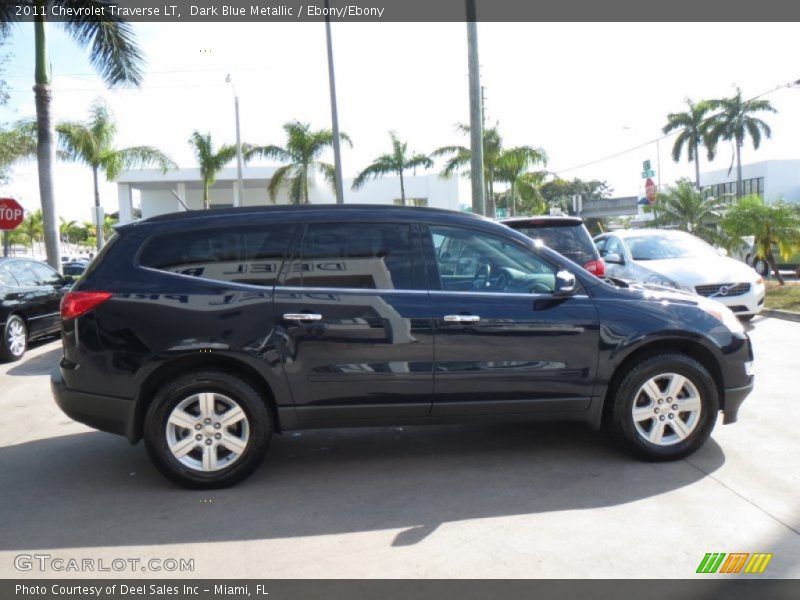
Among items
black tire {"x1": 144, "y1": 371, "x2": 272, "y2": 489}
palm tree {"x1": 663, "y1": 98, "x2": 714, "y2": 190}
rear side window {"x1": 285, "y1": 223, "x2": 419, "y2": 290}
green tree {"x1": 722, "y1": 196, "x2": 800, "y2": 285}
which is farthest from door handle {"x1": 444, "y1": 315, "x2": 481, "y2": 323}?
palm tree {"x1": 663, "y1": 98, "x2": 714, "y2": 190}

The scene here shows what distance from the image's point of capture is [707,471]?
4.68m

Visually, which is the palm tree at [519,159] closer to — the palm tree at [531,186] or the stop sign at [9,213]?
the palm tree at [531,186]

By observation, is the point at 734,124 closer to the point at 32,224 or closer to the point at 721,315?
the point at 721,315

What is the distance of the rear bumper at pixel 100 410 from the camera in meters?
4.46

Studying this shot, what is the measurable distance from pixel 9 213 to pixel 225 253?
35.9ft

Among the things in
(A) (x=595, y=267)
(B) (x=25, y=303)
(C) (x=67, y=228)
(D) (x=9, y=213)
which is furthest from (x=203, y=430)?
(C) (x=67, y=228)

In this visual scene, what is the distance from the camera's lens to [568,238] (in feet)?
28.1

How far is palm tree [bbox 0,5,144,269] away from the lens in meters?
15.4

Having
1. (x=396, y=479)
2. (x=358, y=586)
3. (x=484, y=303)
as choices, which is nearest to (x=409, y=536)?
(x=358, y=586)

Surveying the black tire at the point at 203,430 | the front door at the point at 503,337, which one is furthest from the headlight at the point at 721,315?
the black tire at the point at 203,430

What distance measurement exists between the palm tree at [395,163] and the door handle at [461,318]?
27.7 meters

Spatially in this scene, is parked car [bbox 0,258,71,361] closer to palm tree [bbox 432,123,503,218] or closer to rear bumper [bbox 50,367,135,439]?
rear bumper [bbox 50,367,135,439]

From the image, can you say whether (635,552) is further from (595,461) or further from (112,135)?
(112,135)

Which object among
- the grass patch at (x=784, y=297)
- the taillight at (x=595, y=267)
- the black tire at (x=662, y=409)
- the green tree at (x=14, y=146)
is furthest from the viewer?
the green tree at (x=14, y=146)
